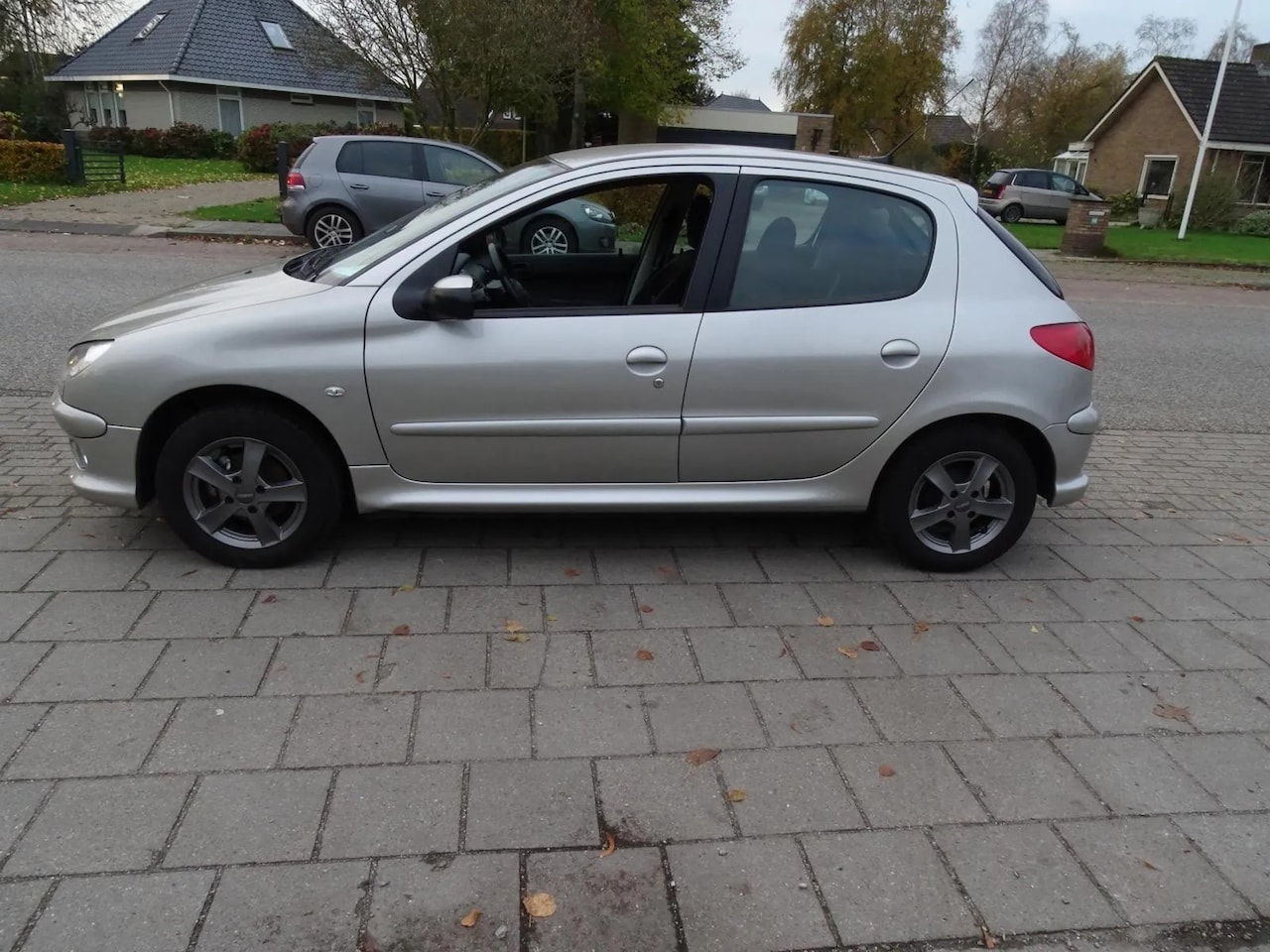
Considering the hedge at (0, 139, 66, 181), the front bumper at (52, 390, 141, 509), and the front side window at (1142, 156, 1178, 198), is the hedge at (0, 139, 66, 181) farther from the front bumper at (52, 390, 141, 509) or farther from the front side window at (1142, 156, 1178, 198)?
the front side window at (1142, 156, 1178, 198)

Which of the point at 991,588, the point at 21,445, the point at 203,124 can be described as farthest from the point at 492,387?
the point at 203,124

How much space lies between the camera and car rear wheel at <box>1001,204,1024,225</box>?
3053 cm

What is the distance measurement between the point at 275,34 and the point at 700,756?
44.7 meters

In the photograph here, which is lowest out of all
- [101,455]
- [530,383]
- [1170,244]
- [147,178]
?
[1170,244]

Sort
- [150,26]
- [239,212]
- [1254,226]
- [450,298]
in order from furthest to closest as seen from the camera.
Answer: [150,26]
[1254,226]
[239,212]
[450,298]

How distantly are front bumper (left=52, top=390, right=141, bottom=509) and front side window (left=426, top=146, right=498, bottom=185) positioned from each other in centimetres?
1049

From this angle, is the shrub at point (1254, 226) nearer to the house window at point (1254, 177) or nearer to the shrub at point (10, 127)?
the house window at point (1254, 177)

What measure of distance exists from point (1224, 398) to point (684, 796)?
7.61 meters

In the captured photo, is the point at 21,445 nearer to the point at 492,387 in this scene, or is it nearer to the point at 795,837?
the point at 492,387

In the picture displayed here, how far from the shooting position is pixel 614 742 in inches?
119

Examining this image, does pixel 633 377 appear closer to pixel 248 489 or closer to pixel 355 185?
pixel 248 489

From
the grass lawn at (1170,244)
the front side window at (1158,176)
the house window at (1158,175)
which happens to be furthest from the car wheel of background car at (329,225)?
the front side window at (1158,176)

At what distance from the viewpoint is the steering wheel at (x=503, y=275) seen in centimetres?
402

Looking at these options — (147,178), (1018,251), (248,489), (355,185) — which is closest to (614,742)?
(248,489)
